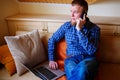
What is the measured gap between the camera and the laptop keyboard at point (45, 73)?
62.8 inches

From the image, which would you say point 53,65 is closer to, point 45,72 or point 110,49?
point 45,72

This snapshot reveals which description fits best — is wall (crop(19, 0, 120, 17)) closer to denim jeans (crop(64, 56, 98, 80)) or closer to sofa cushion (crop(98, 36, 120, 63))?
sofa cushion (crop(98, 36, 120, 63))

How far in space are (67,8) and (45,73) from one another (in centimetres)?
110

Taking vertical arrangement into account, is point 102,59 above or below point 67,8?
below

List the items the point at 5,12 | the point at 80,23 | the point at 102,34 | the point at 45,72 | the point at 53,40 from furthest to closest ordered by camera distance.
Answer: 1. the point at 5,12
2. the point at 102,34
3. the point at 53,40
4. the point at 45,72
5. the point at 80,23

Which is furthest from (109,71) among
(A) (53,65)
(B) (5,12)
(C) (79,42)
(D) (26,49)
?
(B) (5,12)

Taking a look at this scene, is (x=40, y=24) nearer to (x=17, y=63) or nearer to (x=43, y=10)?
(x=43, y=10)

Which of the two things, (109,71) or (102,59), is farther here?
(102,59)

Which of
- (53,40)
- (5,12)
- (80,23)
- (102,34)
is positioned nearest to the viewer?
(80,23)

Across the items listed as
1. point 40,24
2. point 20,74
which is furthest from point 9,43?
point 40,24

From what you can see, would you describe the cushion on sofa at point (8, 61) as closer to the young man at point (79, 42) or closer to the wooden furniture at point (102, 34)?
the wooden furniture at point (102, 34)

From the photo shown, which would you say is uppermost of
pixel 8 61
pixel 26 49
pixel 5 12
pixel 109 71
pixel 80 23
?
pixel 5 12

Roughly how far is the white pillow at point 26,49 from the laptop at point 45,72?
65 millimetres

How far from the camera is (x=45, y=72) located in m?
1.69
